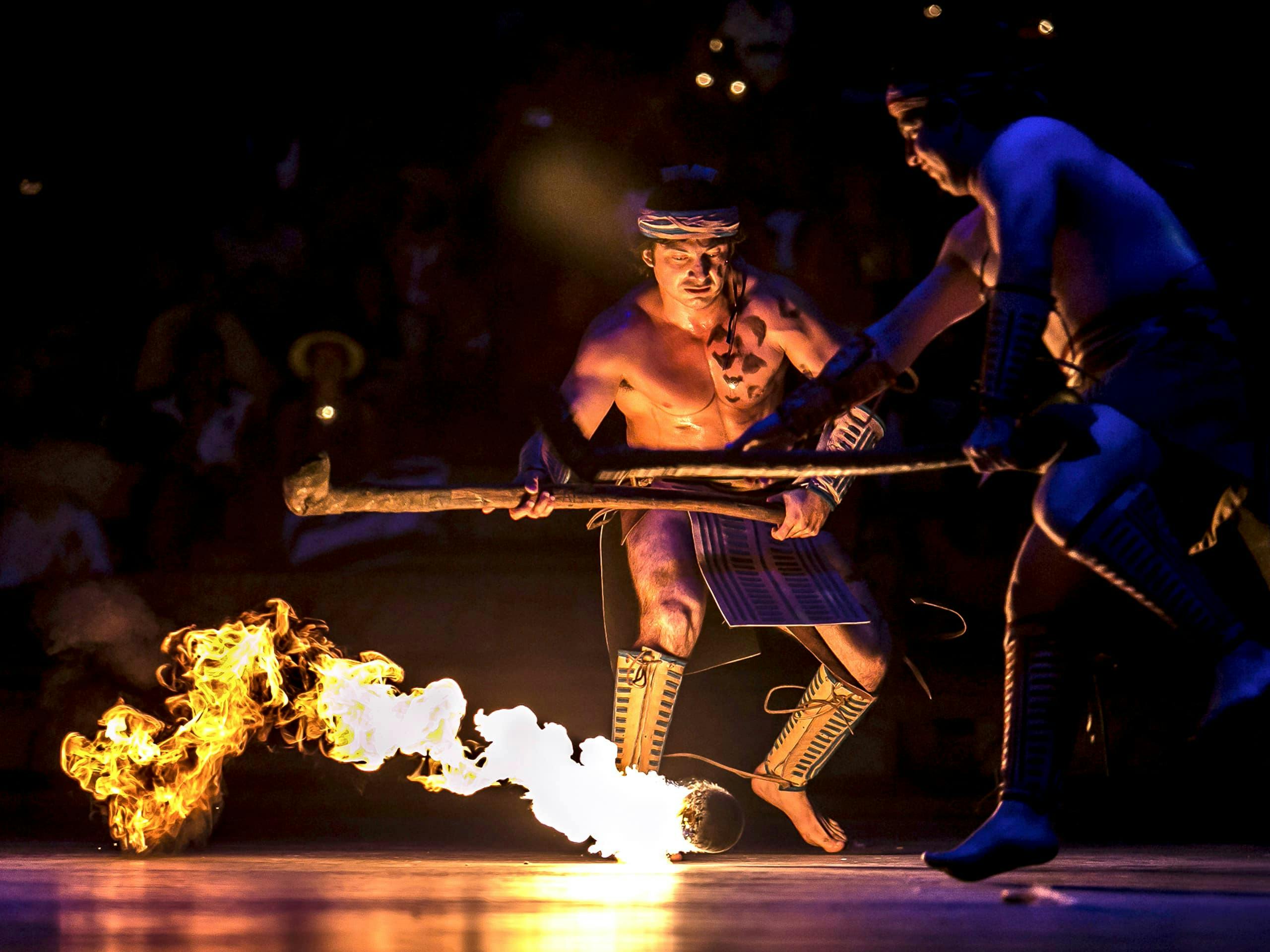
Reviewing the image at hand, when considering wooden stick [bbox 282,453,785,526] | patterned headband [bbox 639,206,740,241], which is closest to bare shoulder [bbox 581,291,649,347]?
patterned headband [bbox 639,206,740,241]

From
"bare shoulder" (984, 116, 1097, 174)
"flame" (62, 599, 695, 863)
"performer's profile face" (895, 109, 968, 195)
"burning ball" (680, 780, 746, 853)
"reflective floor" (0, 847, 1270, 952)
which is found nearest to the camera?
"reflective floor" (0, 847, 1270, 952)

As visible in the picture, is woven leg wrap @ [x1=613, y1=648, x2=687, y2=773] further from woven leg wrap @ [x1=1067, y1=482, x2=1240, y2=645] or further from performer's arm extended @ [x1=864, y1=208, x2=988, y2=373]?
woven leg wrap @ [x1=1067, y1=482, x2=1240, y2=645]

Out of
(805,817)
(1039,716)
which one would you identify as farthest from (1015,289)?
(805,817)

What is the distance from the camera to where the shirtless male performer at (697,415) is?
4.29 m

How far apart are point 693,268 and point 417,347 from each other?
187 centimetres

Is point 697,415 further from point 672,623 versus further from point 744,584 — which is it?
point 672,623

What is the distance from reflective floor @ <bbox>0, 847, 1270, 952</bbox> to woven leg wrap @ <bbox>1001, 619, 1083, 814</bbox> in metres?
0.21

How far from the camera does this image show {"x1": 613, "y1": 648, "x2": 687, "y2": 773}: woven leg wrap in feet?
13.9

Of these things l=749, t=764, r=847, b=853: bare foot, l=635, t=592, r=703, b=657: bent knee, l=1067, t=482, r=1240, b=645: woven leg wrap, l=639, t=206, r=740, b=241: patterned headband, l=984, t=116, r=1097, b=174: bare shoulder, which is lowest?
l=749, t=764, r=847, b=853: bare foot

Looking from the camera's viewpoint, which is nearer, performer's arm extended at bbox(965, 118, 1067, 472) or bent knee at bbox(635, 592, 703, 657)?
performer's arm extended at bbox(965, 118, 1067, 472)

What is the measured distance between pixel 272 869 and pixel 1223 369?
241 cm

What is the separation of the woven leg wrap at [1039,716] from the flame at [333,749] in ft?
4.60

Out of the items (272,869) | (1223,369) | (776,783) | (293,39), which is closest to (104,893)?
(272,869)

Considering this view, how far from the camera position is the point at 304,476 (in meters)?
3.58
